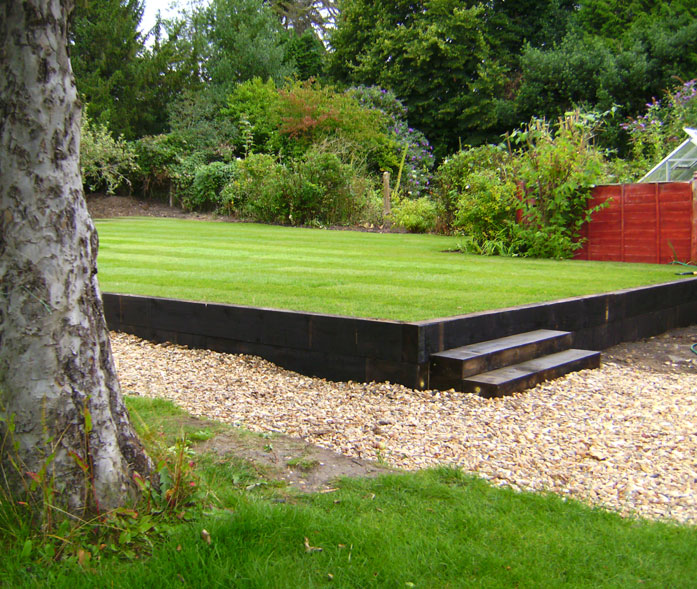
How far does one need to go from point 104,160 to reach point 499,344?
19794mm

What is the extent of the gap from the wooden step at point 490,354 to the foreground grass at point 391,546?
149cm

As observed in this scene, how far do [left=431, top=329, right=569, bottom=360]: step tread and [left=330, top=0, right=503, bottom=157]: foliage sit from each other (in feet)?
76.5

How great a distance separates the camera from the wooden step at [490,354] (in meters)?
4.34

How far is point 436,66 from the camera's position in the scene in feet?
92.3

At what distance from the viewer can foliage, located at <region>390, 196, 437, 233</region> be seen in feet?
50.3

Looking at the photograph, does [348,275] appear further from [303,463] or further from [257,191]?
[257,191]

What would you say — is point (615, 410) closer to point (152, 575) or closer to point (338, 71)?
point (152, 575)

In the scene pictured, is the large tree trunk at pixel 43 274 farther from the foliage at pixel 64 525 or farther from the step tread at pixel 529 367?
the step tread at pixel 529 367

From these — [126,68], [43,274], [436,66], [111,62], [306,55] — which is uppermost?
[306,55]

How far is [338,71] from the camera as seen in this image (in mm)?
31219

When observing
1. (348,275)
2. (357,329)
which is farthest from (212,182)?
(357,329)

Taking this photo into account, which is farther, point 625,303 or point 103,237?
point 103,237

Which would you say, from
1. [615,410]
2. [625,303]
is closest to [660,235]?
[625,303]

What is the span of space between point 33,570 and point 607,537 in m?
1.95
